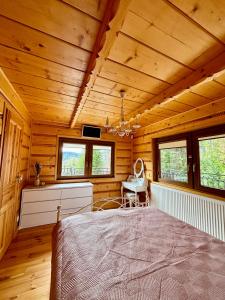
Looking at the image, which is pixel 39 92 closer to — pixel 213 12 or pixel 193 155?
pixel 213 12

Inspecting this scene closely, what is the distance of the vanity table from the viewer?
10.9ft

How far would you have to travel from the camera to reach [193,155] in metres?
2.59

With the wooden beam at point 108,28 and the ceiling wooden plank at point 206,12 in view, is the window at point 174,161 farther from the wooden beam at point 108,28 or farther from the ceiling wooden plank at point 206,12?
the wooden beam at point 108,28

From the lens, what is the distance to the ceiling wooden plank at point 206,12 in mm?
863

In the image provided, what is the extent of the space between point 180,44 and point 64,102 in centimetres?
176

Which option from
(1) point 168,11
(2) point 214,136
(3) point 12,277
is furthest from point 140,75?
(3) point 12,277

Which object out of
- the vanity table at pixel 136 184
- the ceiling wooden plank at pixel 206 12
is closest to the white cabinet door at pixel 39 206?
the vanity table at pixel 136 184

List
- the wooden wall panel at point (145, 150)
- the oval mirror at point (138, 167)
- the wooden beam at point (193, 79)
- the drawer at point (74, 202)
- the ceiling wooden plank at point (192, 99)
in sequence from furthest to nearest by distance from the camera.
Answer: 1. the oval mirror at point (138, 167)
2. the wooden wall panel at point (145, 150)
3. the drawer at point (74, 202)
4. the ceiling wooden plank at point (192, 99)
5. the wooden beam at point (193, 79)

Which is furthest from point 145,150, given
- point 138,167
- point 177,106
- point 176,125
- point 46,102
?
point 46,102

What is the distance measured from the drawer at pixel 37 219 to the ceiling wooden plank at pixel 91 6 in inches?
122

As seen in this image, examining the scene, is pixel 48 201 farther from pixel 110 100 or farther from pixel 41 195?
pixel 110 100

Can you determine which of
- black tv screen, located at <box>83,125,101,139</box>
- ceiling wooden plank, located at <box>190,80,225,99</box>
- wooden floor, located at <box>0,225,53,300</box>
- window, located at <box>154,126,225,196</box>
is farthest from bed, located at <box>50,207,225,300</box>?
black tv screen, located at <box>83,125,101,139</box>

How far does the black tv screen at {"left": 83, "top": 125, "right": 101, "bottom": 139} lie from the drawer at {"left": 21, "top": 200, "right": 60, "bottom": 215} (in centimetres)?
169

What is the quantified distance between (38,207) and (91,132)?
2023mm
